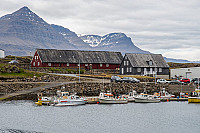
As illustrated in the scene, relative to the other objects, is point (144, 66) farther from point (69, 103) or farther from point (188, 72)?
point (69, 103)

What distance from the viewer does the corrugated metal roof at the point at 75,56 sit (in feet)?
362

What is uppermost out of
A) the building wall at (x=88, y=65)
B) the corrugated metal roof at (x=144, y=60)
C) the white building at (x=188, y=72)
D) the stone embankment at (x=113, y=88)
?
the corrugated metal roof at (x=144, y=60)

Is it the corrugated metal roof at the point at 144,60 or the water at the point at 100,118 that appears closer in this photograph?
the water at the point at 100,118

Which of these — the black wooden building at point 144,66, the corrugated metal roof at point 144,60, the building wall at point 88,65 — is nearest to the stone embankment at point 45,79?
the black wooden building at point 144,66

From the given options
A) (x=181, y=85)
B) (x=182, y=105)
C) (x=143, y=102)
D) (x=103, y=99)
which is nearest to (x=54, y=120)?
(x=103, y=99)

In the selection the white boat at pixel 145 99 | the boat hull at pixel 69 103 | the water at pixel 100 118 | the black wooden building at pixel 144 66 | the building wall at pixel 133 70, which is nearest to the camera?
the water at pixel 100 118

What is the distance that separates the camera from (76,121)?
46219mm

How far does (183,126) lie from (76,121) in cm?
1413

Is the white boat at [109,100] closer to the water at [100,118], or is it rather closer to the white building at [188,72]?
the water at [100,118]

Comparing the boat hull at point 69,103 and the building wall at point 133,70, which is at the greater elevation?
the building wall at point 133,70

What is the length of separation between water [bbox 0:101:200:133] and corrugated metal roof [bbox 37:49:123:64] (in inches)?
2045

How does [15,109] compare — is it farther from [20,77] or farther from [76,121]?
[20,77]

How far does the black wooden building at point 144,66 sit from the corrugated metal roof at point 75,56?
1493 cm

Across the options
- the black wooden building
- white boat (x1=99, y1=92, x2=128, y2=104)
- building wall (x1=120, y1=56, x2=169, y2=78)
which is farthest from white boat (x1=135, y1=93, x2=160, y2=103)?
building wall (x1=120, y1=56, x2=169, y2=78)
